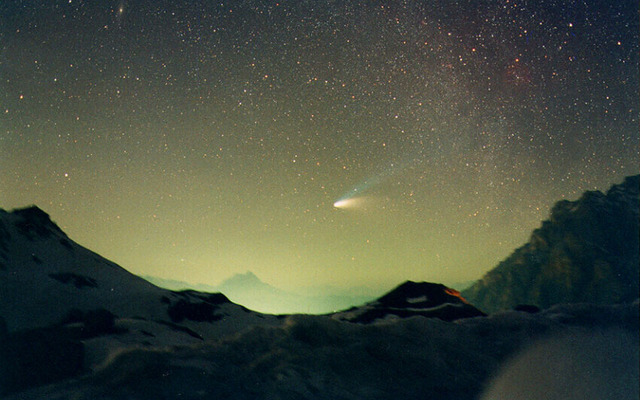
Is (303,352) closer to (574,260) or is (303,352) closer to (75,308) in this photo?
(75,308)

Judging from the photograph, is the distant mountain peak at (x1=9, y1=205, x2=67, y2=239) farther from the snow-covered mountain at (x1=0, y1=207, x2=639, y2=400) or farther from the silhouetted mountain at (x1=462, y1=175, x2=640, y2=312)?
the silhouetted mountain at (x1=462, y1=175, x2=640, y2=312)

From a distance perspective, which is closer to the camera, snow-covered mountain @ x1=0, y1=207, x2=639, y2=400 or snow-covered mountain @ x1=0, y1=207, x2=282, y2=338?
snow-covered mountain @ x1=0, y1=207, x2=639, y2=400

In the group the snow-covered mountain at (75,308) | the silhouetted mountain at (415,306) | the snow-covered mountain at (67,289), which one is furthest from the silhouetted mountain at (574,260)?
the snow-covered mountain at (75,308)

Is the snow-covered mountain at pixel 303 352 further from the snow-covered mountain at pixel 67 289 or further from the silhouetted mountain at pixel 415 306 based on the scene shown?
the silhouetted mountain at pixel 415 306

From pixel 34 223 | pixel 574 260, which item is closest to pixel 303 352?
pixel 34 223

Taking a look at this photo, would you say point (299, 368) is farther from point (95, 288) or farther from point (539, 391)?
point (95, 288)

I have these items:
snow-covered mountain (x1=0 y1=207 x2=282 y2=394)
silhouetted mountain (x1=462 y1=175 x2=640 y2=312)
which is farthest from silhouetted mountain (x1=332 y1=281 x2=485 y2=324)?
silhouetted mountain (x1=462 y1=175 x2=640 y2=312)

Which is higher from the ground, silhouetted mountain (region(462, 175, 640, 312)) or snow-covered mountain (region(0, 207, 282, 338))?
silhouetted mountain (region(462, 175, 640, 312))
